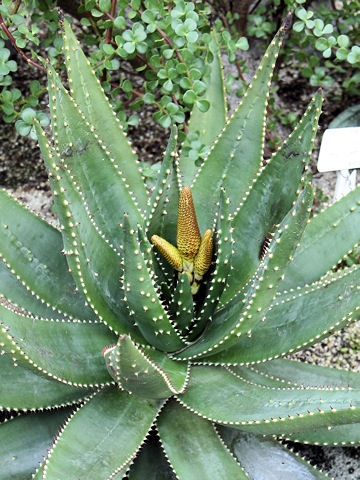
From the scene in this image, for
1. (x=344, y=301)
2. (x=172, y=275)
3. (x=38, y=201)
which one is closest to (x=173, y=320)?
(x=172, y=275)

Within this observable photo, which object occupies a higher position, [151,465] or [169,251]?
[169,251]

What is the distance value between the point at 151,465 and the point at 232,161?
0.83 metres

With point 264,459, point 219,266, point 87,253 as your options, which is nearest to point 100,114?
point 87,253

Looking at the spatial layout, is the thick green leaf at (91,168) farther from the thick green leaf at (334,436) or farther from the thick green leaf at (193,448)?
A: the thick green leaf at (334,436)

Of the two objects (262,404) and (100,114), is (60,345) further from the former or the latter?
(100,114)

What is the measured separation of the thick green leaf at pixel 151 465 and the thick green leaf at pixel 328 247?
55cm

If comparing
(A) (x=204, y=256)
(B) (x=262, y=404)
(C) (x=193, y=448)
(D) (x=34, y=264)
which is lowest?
(C) (x=193, y=448)

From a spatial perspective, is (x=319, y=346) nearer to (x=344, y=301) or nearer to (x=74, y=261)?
(x=344, y=301)

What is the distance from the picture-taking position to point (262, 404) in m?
1.38

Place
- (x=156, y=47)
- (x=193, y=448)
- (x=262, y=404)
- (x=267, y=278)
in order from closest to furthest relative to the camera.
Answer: (x=267, y=278) → (x=262, y=404) → (x=193, y=448) → (x=156, y=47)

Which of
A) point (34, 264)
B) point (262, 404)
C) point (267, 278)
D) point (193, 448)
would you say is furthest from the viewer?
point (34, 264)

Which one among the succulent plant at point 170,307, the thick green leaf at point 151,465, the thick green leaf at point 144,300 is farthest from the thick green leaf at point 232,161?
the thick green leaf at point 151,465

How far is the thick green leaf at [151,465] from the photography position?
1599 mm

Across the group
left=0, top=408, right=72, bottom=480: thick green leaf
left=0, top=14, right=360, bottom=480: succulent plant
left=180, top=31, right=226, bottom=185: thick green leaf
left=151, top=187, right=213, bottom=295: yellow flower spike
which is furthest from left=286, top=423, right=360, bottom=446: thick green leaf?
left=180, top=31, right=226, bottom=185: thick green leaf
